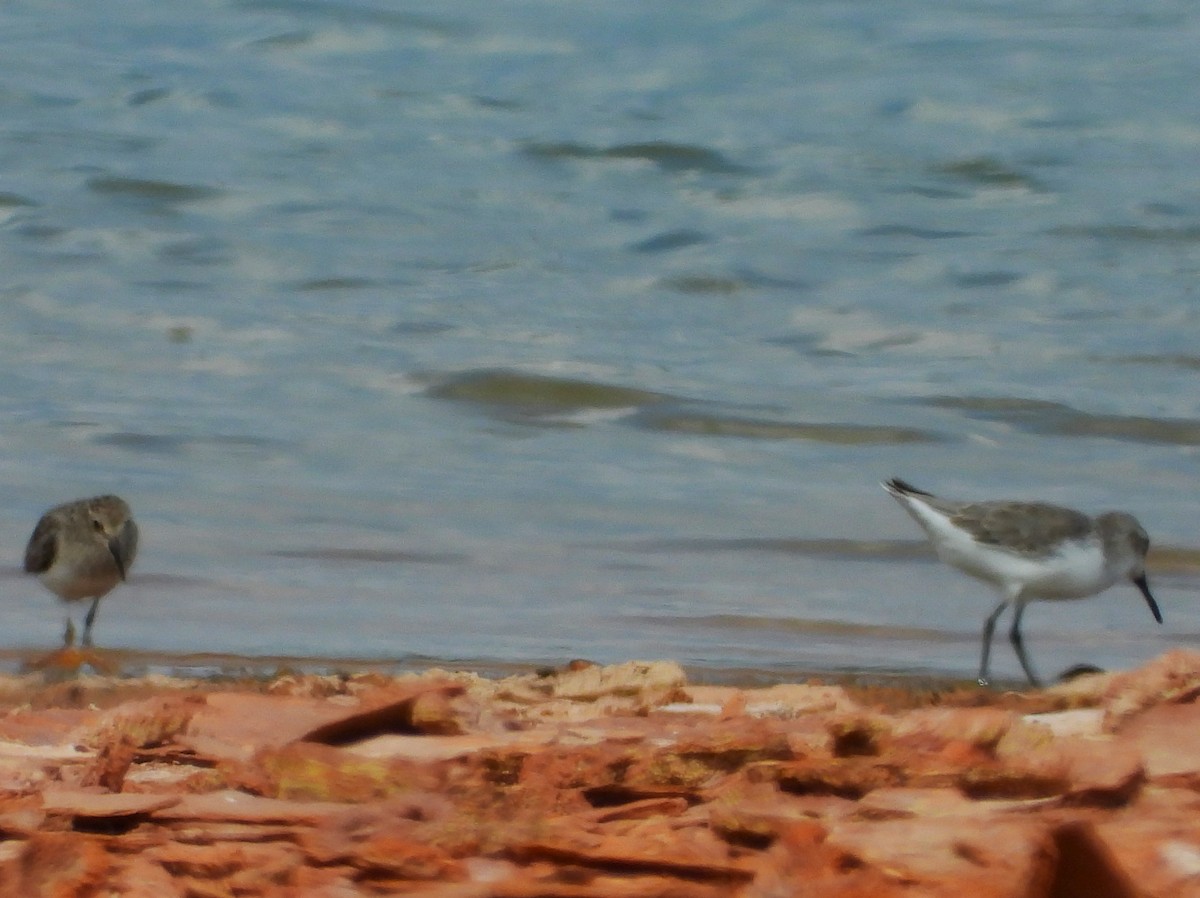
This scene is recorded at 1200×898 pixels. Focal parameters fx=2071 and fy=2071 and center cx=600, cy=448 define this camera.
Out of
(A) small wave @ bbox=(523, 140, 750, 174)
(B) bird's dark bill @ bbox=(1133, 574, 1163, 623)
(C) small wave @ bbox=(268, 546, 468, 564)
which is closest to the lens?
(B) bird's dark bill @ bbox=(1133, 574, 1163, 623)

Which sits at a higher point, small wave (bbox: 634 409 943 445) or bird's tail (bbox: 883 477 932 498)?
bird's tail (bbox: 883 477 932 498)

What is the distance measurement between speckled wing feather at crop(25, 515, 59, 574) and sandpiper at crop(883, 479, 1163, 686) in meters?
3.13

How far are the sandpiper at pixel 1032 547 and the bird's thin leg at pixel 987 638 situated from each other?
0.01 metres

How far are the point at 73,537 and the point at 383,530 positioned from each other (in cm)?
179

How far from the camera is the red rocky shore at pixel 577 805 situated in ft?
7.93

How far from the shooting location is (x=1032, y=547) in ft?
25.1

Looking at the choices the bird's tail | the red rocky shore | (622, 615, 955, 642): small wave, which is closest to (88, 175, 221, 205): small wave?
the bird's tail

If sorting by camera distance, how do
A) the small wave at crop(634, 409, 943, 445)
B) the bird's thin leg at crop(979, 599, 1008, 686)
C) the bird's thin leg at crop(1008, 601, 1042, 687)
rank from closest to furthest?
the bird's thin leg at crop(979, 599, 1008, 686) → the bird's thin leg at crop(1008, 601, 1042, 687) → the small wave at crop(634, 409, 943, 445)

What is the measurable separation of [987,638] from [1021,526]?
695 millimetres

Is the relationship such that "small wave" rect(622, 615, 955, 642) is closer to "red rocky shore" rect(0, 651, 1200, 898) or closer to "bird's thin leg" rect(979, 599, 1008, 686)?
"bird's thin leg" rect(979, 599, 1008, 686)

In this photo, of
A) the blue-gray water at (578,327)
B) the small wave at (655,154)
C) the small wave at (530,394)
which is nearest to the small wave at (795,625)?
the blue-gray water at (578,327)

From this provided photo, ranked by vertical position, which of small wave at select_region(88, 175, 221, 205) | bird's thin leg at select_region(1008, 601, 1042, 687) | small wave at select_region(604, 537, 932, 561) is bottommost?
bird's thin leg at select_region(1008, 601, 1042, 687)

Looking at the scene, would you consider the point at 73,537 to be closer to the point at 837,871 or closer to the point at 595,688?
the point at 595,688

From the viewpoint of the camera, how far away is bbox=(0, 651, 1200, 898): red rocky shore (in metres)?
2.42
